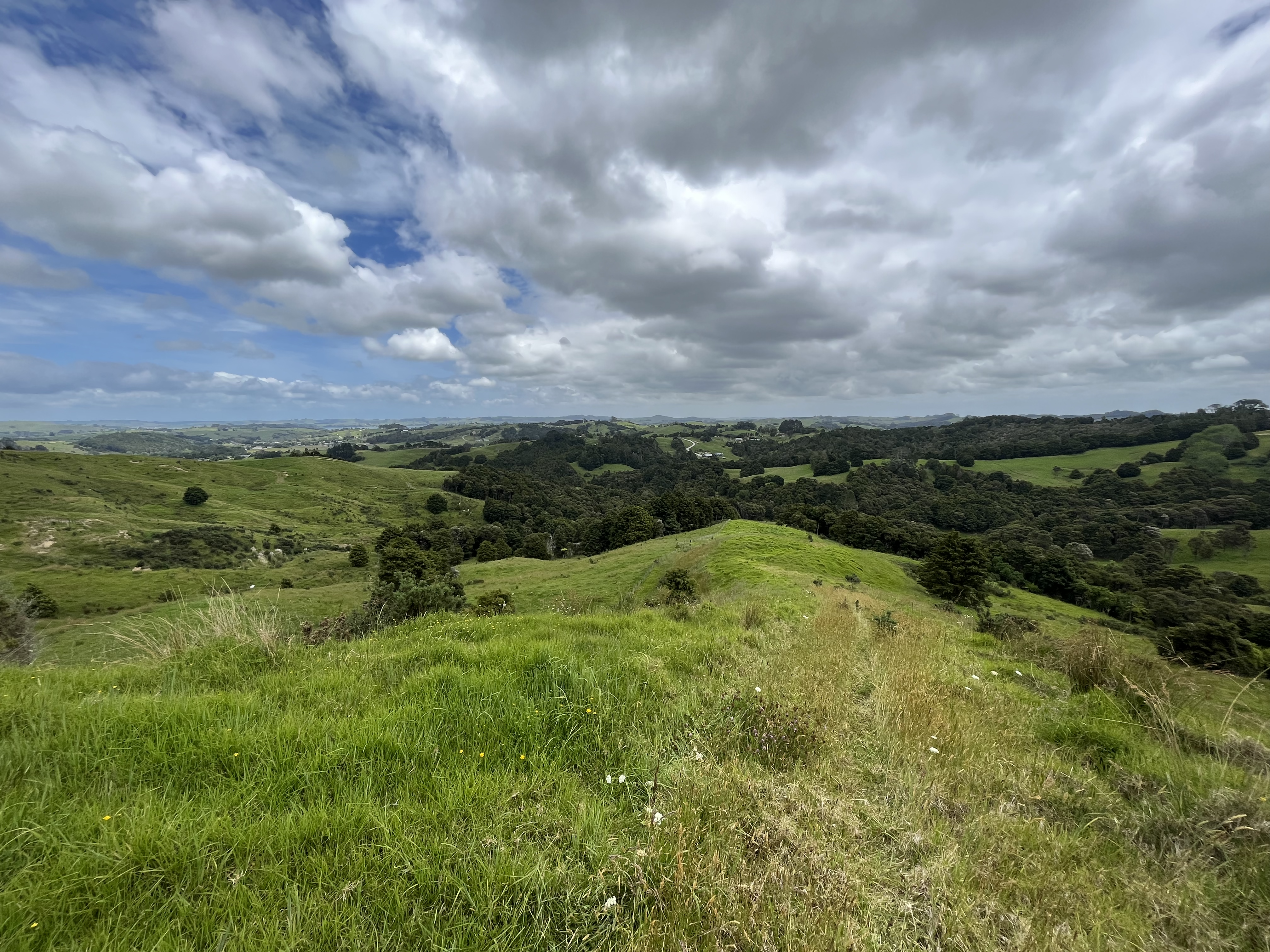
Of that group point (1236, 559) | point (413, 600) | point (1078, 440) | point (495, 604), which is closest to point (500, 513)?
point (495, 604)

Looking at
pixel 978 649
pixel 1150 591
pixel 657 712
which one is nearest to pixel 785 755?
pixel 657 712

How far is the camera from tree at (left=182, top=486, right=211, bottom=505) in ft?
355

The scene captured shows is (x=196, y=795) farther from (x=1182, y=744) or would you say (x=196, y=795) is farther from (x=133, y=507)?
(x=133, y=507)

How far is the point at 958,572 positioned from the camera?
156ft

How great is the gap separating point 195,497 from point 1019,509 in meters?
201

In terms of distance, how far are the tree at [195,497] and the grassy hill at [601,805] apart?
139931 mm

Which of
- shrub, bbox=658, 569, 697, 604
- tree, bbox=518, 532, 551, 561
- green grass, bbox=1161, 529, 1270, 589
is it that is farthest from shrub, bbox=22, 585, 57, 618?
green grass, bbox=1161, 529, 1270, 589

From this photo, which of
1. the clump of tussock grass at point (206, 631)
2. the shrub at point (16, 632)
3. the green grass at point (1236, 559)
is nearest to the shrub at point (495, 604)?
the clump of tussock grass at point (206, 631)

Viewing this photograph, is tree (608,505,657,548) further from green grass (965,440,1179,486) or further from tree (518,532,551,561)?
green grass (965,440,1179,486)

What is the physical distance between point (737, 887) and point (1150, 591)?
94334mm

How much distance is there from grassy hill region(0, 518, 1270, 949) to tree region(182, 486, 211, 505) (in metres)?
140

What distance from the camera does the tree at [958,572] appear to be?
45969 millimetres

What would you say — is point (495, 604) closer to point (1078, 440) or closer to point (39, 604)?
point (39, 604)

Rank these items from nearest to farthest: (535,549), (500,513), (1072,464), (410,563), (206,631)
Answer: (206,631)
(410,563)
(535,549)
(500,513)
(1072,464)
